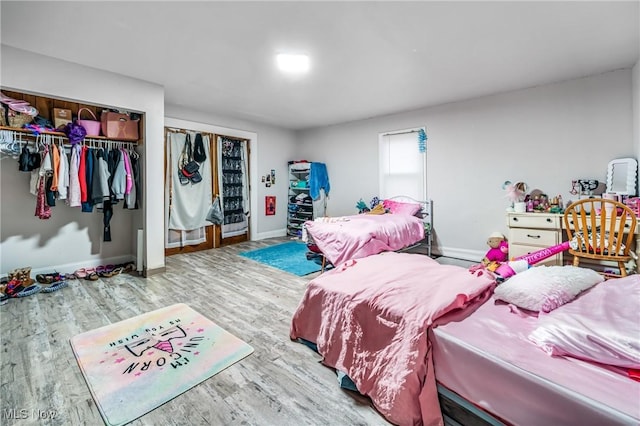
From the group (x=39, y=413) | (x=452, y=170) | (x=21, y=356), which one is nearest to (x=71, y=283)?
(x=21, y=356)

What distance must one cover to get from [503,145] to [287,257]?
11.8ft

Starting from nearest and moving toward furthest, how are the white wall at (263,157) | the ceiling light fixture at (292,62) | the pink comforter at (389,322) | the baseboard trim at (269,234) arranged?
the pink comforter at (389,322) < the ceiling light fixture at (292,62) < the white wall at (263,157) < the baseboard trim at (269,234)

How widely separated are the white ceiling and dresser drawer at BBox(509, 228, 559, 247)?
1.85 metres

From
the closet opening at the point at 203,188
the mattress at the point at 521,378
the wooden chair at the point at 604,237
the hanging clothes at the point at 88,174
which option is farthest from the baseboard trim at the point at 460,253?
the hanging clothes at the point at 88,174

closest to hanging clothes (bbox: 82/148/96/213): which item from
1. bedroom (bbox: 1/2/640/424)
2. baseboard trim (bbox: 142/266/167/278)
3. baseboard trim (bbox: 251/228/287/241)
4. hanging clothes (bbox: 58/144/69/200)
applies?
hanging clothes (bbox: 58/144/69/200)

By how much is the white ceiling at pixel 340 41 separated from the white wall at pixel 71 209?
172 mm

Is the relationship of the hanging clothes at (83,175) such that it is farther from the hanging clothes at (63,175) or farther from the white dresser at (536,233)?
the white dresser at (536,233)

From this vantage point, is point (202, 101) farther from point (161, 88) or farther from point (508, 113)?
point (508, 113)

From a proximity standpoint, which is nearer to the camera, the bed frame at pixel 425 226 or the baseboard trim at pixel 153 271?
the baseboard trim at pixel 153 271

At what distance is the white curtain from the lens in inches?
187

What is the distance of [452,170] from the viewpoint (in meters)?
4.57

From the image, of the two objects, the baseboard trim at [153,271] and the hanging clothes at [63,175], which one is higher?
the hanging clothes at [63,175]

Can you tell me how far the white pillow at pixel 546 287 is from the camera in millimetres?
1413

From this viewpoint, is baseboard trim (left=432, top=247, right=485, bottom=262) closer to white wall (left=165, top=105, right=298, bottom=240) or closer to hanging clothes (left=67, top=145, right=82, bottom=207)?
white wall (left=165, top=105, right=298, bottom=240)
